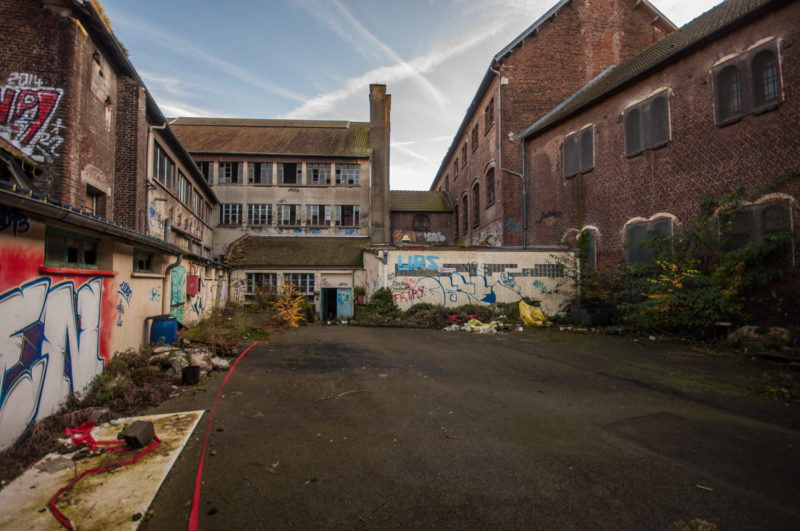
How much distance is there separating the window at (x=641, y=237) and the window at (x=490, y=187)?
8.48 meters

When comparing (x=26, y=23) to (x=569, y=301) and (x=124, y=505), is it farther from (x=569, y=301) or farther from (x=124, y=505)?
(x=569, y=301)

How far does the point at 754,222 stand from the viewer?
991 centimetres

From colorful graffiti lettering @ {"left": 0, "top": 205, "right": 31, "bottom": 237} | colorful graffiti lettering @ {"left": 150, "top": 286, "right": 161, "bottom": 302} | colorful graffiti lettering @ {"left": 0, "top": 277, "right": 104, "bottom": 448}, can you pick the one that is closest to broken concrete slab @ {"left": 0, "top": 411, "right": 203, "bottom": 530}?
colorful graffiti lettering @ {"left": 0, "top": 277, "right": 104, "bottom": 448}

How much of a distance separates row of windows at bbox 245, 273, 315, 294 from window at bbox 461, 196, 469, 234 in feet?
38.8

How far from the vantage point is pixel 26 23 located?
9.01 meters

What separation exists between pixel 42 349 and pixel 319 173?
2416cm

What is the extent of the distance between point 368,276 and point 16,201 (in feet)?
54.9

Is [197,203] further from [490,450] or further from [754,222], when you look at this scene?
[754,222]

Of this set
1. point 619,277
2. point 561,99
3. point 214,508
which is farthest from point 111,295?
point 561,99

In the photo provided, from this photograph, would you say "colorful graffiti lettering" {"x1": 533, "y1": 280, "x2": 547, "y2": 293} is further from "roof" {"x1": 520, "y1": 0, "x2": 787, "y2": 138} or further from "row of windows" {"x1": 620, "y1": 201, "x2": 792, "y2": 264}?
"roof" {"x1": 520, "y1": 0, "x2": 787, "y2": 138}

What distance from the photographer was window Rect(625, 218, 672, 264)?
1225 centimetres

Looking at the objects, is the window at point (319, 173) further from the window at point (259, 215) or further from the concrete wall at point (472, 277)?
the concrete wall at point (472, 277)

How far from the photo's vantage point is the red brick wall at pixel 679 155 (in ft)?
31.4

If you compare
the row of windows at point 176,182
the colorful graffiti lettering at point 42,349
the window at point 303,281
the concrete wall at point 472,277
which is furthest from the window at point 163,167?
the colorful graffiti lettering at point 42,349
